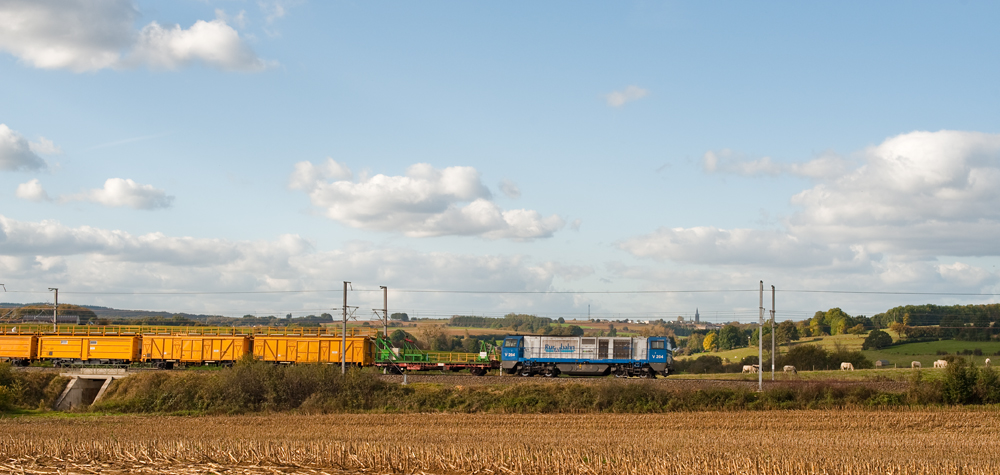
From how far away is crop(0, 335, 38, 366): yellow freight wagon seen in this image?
58250mm

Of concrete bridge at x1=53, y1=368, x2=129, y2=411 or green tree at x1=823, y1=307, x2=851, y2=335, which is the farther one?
green tree at x1=823, y1=307, x2=851, y2=335

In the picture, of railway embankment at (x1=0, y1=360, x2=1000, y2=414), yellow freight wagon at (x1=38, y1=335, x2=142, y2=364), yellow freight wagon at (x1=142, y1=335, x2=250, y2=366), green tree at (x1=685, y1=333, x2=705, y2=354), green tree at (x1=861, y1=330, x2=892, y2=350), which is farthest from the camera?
green tree at (x1=685, y1=333, x2=705, y2=354)

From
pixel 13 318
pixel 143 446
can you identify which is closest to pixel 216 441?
pixel 143 446

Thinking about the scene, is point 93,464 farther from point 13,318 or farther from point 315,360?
point 13,318

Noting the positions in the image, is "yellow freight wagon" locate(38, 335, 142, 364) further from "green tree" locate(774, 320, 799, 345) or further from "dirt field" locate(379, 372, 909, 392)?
"green tree" locate(774, 320, 799, 345)

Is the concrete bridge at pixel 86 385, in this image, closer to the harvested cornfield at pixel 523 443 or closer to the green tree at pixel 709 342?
the harvested cornfield at pixel 523 443

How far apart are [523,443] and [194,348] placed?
3958 centimetres

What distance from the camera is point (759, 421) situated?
109 ft

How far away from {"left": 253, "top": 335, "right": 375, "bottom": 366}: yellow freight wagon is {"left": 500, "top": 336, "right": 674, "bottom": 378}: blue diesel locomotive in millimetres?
10460

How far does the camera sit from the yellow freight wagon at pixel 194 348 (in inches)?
2195

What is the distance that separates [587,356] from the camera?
51375mm

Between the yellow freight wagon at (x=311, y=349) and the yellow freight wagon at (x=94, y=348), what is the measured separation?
1017 centimetres

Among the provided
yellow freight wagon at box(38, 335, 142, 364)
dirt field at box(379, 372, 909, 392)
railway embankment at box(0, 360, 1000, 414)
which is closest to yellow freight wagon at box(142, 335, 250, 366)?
yellow freight wagon at box(38, 335, 142, 364)

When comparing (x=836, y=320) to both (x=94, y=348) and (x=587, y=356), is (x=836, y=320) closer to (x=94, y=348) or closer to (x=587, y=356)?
(x=587, y=356)
